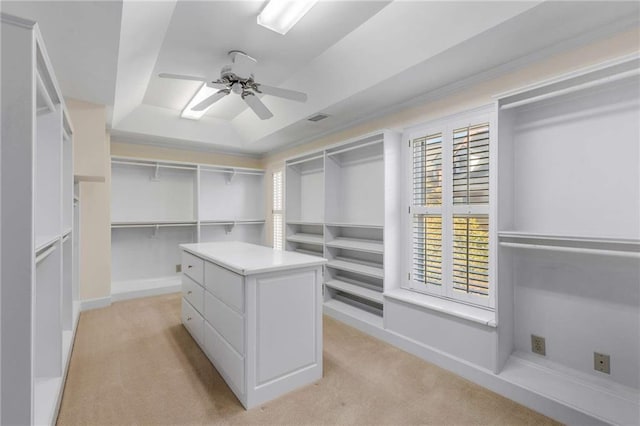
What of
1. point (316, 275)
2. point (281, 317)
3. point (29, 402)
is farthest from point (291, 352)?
point (29, 402)

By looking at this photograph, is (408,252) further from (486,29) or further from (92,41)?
(92,41)

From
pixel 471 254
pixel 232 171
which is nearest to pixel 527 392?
pixel 471 254

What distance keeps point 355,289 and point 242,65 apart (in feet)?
8.88

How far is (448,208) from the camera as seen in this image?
2.80m

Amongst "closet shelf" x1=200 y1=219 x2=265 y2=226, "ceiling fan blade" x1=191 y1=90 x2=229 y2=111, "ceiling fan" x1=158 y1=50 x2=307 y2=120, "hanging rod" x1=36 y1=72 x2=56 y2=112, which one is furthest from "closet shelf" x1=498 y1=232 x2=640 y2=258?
"closet shelf" x1=200 y1=219 x2=265 y2=226

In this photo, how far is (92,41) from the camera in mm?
2164

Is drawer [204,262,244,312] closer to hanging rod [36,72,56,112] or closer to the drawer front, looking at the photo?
the drawer front

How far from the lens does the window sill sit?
2.34m

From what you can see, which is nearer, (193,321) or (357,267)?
(193,321)

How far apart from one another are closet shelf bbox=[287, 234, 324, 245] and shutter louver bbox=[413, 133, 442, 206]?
1631 millimetres

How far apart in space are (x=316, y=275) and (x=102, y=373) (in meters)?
1.97

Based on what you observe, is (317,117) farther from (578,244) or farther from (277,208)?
(578,244)

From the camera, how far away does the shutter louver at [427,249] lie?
114 inches

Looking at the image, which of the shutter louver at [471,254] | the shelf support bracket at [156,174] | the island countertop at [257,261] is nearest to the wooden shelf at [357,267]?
the shutter louver at [471,254]
